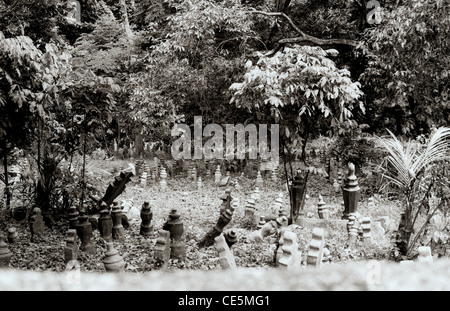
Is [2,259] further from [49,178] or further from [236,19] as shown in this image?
[236,19]

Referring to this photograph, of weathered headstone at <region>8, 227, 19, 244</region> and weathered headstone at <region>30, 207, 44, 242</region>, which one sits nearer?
weathered headstone at <region>8, 227, 19, 244</region>

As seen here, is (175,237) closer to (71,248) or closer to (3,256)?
(71,248)

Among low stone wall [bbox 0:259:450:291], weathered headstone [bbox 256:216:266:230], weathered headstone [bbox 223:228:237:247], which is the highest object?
low stone wall [bbox 0:259:450:291]

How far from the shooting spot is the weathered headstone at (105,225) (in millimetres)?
4629

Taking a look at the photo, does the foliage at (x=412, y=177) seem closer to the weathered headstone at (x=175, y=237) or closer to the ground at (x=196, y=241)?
the ground at (x=196, y=241)

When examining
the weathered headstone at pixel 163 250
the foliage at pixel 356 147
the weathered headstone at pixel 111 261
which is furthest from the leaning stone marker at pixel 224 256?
the foliage at pixel 356 147

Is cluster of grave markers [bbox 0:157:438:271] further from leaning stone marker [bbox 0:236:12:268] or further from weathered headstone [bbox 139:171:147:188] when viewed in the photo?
weathered headstone [bbox 139:171:147:188]

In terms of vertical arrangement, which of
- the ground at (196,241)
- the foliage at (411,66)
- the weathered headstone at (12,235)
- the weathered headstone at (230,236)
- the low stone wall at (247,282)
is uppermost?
the foliage at (411,66)

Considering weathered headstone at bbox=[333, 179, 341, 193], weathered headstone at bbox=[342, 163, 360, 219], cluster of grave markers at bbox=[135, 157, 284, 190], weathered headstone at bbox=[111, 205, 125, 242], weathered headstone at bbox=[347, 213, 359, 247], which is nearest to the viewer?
weathered headstone at bbox=[111, 205, 125, 242]

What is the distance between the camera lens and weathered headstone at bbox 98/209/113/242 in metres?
4.63

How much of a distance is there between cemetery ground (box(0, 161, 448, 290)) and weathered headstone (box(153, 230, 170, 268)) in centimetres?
7

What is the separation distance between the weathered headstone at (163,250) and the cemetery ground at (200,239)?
73 mm

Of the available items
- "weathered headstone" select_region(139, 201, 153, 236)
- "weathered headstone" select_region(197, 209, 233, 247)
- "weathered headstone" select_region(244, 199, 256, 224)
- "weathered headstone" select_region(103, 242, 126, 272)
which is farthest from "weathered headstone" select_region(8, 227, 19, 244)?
"weathered headstone" select_region(244, 199, 256, 224)
